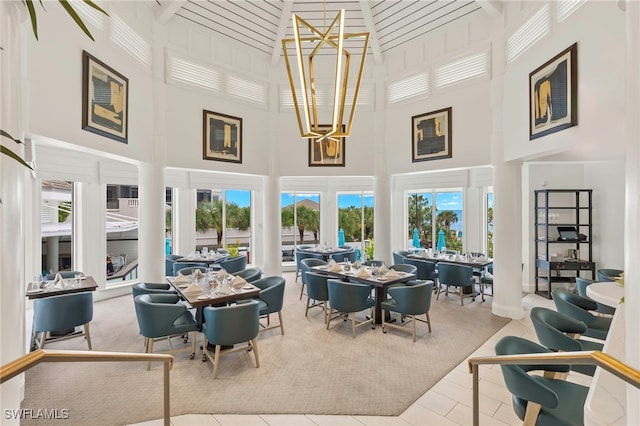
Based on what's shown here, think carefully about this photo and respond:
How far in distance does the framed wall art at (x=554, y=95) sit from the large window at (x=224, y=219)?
322 inches

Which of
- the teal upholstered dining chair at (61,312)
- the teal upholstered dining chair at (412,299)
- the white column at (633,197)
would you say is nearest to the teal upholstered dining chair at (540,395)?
the white column at (633,197)

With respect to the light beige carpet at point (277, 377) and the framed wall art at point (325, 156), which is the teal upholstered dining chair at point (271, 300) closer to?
the light beige carpet at point (277, 377)

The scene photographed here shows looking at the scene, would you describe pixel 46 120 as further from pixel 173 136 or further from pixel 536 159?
Answer: pixel 536 159

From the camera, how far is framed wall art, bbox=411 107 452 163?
7688 mm

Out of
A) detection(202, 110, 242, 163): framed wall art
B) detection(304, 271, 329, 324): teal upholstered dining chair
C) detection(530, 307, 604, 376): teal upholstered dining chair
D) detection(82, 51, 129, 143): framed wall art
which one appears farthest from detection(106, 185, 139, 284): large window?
detection(530, 307, 604, 376): teal upholstered dining chair

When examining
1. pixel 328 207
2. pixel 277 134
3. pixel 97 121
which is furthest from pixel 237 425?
pixel 328 207

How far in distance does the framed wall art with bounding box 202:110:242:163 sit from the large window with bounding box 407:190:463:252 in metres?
5.99

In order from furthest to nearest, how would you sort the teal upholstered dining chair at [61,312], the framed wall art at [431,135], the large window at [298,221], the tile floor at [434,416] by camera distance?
the large window at [298,221] → the framed wall art at [431,135] → the teal upholstered dining chair at [61,312] → the tile floor at [434,416]

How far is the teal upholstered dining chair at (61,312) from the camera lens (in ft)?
15.2

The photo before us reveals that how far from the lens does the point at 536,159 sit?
614cm

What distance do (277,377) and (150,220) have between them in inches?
186

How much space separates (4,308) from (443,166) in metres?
7.80

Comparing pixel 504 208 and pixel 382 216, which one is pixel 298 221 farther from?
pixel 504 208

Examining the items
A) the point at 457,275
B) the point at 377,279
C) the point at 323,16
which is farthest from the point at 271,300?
the point at 323,16
